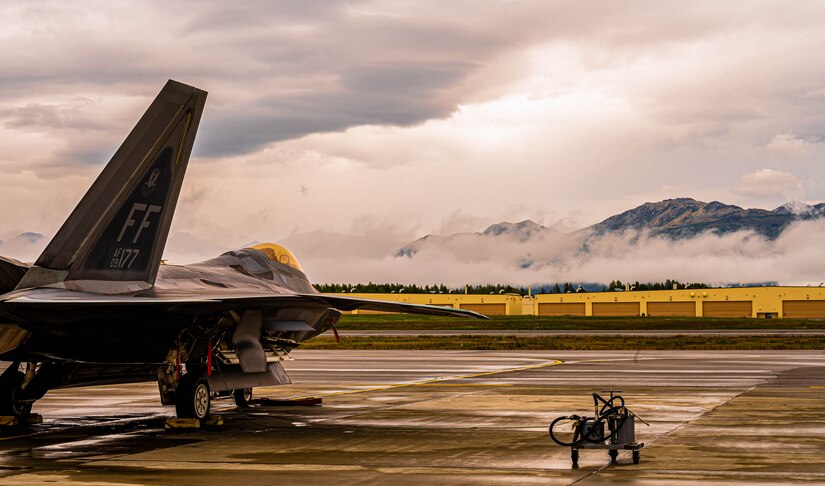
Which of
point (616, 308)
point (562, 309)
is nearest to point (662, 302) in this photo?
point (616, 308)

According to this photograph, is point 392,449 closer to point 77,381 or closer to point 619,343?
point 77,381

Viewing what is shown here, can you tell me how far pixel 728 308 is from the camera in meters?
109

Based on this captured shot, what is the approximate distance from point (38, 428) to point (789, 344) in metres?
39.6

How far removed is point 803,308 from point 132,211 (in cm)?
10117

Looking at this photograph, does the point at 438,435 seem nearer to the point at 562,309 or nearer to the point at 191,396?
the point at 191,396

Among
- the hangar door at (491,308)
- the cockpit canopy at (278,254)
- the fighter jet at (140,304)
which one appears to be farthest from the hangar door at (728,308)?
the fighter jet at (140,304)

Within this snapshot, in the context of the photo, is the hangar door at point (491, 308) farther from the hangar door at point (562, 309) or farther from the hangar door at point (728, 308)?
the hangar door at point (728, 308)

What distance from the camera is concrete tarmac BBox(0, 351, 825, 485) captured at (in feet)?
38.0

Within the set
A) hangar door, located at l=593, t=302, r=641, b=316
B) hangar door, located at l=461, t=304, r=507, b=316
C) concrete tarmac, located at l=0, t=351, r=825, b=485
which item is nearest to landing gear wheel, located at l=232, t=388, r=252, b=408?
concrete tarmac, located at l=0, t=351, r=825, b=485

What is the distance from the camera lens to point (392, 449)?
13.7 meters

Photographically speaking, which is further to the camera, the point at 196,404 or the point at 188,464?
the point at 196,404

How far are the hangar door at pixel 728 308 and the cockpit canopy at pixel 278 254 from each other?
94.1 meters

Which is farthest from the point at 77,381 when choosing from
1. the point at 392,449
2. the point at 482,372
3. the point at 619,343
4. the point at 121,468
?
the point at 619,343

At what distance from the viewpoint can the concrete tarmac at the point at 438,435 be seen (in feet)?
38.0
